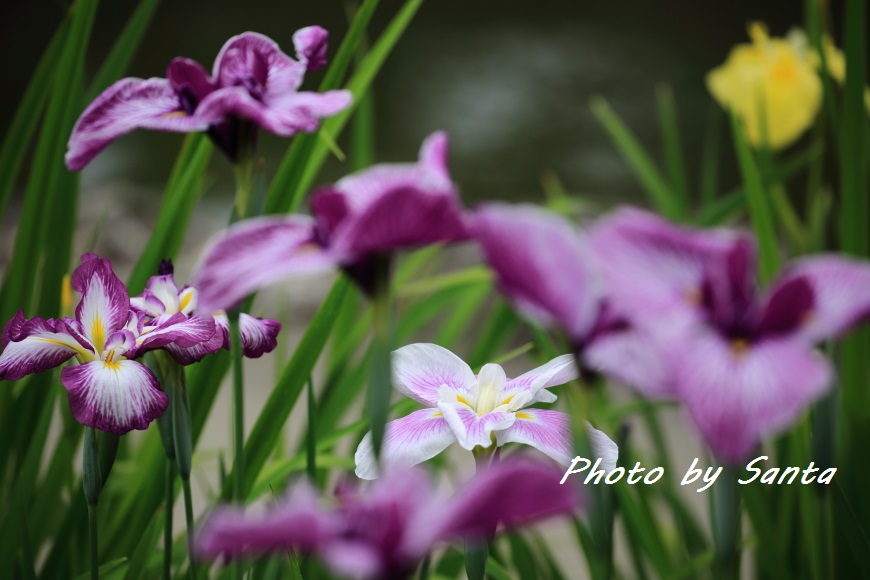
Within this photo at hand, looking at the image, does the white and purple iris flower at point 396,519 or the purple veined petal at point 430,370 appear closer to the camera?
the white and purple iris flower at point 396,519

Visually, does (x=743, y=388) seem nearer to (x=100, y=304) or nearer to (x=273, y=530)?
(x=273, y=530)

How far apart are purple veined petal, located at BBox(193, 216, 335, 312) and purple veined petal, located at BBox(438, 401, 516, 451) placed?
74 mm

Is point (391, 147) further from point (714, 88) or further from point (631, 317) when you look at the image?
point (631, 317)

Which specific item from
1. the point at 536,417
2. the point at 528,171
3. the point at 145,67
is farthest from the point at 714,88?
the point at 145,67

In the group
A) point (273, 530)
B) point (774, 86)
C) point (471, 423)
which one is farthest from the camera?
point (774, 86)

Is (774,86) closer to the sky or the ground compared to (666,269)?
closer to the ground

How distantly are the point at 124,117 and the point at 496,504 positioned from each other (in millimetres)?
133

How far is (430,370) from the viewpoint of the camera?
25 cm

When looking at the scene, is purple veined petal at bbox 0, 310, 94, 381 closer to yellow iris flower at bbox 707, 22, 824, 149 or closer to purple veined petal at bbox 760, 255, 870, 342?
purple veined petal at bbox 760, 255, 870, 342

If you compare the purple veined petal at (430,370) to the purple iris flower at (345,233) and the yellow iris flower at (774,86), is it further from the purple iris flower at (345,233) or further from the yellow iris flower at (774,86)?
the yellow iris flower at (774,86)

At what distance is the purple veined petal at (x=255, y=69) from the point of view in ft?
0.69

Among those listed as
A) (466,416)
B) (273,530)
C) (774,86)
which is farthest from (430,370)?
(774,86)

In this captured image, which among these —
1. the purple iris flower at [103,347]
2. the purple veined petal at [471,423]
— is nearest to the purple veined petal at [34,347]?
the purple iris flower at [103,347]

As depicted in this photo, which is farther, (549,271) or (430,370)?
(430,370)
